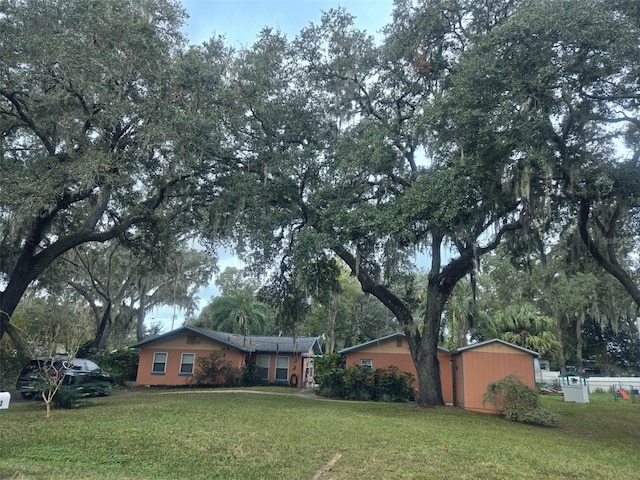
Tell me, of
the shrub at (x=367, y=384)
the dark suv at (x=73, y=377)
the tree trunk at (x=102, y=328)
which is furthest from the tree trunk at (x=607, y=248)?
the tree trunk at (x=102, y=328)

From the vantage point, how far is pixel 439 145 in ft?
40.4

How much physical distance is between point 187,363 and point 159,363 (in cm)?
137

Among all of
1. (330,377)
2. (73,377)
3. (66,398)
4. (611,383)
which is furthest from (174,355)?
(611,383)

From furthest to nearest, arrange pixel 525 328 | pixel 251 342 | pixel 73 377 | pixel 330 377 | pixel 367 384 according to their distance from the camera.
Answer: pixel 525 328 → pixel 251 342 → pixel 330 377 → pixel 367 384 → pixel 73 377

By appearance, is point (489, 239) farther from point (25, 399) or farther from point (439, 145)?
point (25, 399)

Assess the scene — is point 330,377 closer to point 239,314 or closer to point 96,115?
point 96,115

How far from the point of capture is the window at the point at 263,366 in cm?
2389

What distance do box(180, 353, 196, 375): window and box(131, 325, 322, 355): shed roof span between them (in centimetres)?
117

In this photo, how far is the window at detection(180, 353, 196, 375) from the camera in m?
21.5

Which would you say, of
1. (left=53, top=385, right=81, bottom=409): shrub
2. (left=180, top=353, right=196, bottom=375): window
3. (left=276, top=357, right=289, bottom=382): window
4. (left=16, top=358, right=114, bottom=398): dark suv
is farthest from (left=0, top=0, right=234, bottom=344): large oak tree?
(left=276, top=357, right=289, bottom=382): window

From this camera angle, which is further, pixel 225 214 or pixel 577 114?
pixel 225 214

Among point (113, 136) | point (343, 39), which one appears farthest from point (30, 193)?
point (343, 39)

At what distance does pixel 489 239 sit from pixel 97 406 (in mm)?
11756

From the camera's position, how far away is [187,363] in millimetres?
21641
